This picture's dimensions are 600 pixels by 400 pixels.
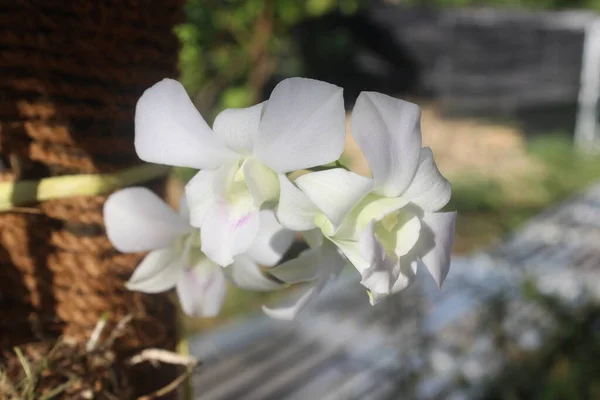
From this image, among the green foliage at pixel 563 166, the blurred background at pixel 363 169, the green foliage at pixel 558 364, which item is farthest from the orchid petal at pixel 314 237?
the green foliage at pixel 563 166

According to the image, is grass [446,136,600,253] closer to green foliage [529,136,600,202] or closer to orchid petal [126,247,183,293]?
green foliage [529,136,600,202]

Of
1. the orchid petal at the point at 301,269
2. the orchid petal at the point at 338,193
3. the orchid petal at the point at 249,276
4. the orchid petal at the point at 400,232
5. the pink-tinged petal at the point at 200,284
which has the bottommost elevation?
the pink-tinged petal at the point at 200,284

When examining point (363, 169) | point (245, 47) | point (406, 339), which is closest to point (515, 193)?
point (363, 169)

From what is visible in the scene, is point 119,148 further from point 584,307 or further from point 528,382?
point 584,307

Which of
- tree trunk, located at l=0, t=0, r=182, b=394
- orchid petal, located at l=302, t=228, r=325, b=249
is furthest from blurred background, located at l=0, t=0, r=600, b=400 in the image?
orchid petal, located at l=302, t=228, r=325, b=249

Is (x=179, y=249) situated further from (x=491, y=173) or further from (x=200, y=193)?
(x=491, y=173)

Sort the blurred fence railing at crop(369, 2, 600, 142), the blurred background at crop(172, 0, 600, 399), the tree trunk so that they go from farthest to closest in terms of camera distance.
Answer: the blurred fence railing at crop(369, 2, 600, 142), the blurred background at crop(172, 0, 600, 399), the tree trunk

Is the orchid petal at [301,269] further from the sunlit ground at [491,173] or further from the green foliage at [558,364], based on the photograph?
the sunlit ground at [491,173]

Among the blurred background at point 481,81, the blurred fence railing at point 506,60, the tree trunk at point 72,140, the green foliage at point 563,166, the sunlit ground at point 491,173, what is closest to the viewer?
the tree trunk at point 72,140
